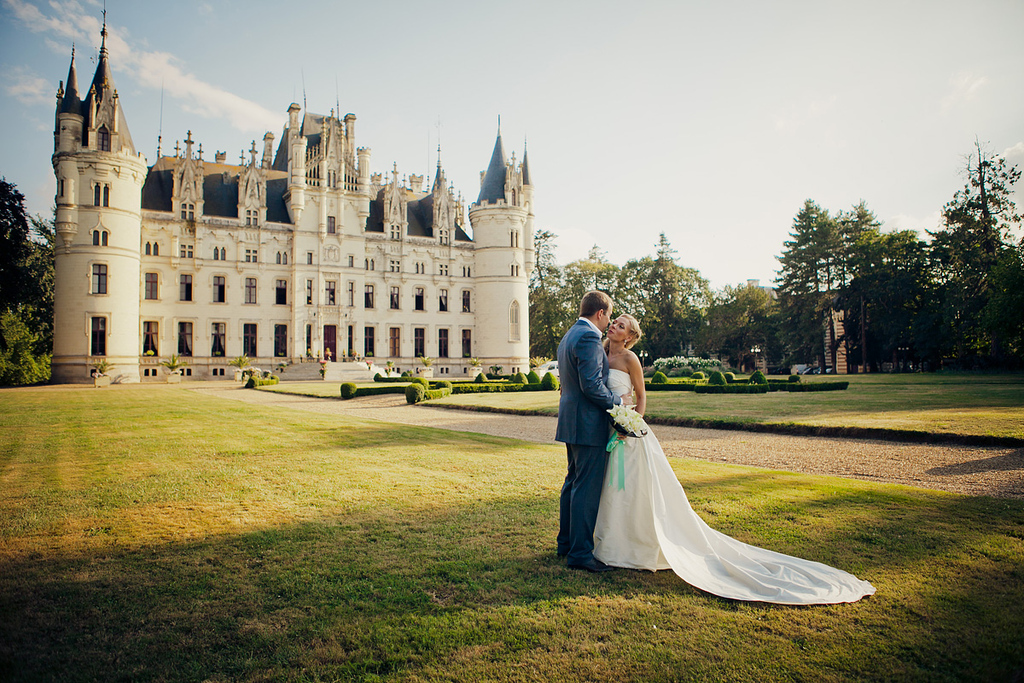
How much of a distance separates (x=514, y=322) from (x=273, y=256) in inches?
812

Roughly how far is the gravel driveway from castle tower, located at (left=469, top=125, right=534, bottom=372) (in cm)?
3672

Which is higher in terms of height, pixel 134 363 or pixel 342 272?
pixel 342 272

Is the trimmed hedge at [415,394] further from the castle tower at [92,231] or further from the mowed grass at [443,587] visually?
the castle tower at [92,231]

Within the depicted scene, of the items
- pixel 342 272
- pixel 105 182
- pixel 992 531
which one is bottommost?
pixel 992 531

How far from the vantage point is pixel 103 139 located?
38.0 meters

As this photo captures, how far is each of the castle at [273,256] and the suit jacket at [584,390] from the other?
41192mm

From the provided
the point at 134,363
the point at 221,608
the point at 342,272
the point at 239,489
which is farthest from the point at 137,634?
the point at 342,272

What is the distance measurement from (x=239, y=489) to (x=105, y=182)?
4047 centimetres

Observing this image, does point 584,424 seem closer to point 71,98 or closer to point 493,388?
point 493,388

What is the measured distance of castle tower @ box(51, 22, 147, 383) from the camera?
122 ft

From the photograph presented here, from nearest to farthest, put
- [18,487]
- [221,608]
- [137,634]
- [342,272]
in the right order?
1. [137,634]
2. [221,608]
3. [18,487]
4. [342,272]

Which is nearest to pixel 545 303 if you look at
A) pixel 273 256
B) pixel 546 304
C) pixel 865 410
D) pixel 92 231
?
pixel 546 304

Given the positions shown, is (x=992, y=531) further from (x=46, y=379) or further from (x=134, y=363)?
(x=46, y=379)

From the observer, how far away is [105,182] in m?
37.9
